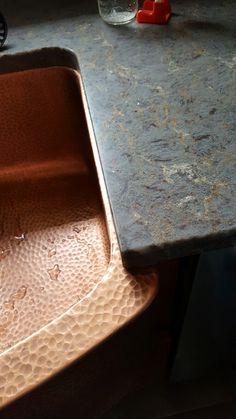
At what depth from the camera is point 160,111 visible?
1.95ft

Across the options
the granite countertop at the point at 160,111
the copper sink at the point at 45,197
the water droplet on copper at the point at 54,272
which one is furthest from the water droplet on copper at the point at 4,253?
the granite countertop at the point at 160,111

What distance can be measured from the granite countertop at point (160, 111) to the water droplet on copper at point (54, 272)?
12.8 inches

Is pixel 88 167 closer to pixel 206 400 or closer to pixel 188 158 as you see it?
pixel 188 158

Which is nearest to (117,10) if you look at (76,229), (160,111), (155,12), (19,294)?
(155,12)

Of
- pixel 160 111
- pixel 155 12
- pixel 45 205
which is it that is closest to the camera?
pixel 160 111

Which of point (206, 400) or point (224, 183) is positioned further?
point (206, 400)

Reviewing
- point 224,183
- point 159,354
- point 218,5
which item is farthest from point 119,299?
point 218,5

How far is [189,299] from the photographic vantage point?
605 mm

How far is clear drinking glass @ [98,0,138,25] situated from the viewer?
79 centimetres

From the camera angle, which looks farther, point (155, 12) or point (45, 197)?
point (45, 197)

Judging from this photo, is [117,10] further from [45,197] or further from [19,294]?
[19,294]

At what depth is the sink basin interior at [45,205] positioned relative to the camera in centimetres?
75

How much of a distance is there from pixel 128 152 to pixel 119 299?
207 millimetres

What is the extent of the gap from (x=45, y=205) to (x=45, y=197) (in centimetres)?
2
